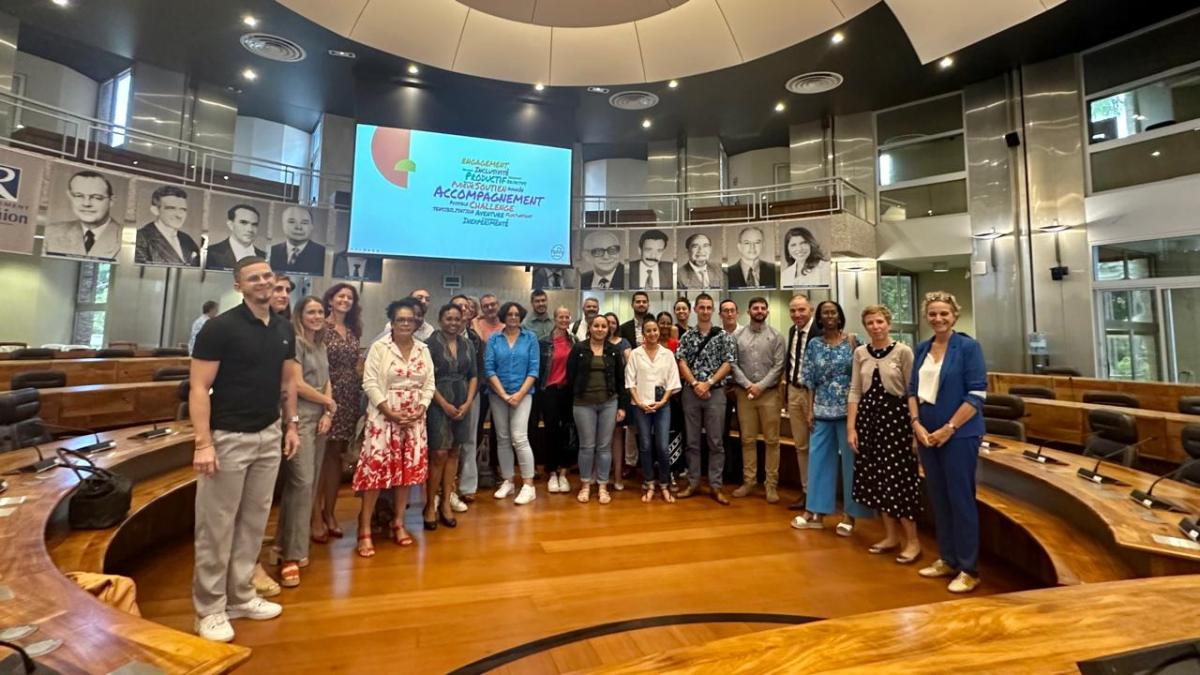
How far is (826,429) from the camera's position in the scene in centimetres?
330

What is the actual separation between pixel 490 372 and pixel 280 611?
191cm

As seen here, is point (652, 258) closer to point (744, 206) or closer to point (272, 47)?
point (744, 206)

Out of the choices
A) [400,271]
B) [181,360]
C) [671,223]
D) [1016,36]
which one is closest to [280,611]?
[181,360]

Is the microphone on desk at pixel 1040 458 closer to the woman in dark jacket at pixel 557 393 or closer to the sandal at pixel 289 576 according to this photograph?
the woman in dark jacket at pixel 557 393

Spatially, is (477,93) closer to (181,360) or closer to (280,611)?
(181,360)

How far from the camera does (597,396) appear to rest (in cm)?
382

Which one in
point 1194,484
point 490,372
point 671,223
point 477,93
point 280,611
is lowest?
point 280,611

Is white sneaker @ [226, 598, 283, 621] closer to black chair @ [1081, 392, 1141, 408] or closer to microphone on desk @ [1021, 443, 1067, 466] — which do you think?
microphone on desk @ [1021, 443, 1067, 466]

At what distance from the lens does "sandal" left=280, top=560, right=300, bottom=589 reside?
7.90ft

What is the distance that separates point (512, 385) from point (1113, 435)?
12.6 ft

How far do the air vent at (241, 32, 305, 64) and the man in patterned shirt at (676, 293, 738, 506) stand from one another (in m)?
7.26

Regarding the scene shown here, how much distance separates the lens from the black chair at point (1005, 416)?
3.55 meters

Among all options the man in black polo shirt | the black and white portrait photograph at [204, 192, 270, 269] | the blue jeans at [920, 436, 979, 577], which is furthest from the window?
the blue jeans at [920, 436, 979, 577]

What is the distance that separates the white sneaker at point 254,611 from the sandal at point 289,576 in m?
0.28
